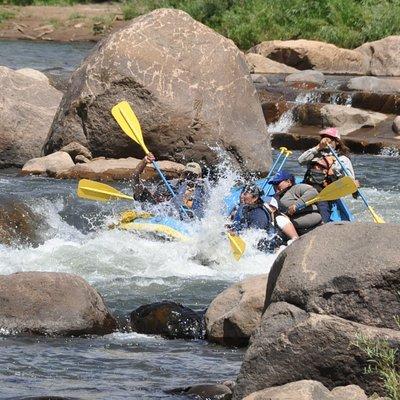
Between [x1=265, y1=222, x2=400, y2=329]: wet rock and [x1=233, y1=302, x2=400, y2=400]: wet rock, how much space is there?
44mm

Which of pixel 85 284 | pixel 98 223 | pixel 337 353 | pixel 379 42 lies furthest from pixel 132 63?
pixel 379 42

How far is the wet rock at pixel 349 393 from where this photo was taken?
17.3 ft

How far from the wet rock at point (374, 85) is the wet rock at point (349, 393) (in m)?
15.0

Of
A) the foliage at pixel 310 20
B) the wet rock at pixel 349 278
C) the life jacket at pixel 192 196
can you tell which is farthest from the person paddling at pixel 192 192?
the foliage at pixel 310 20

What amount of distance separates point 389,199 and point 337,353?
27.2ft

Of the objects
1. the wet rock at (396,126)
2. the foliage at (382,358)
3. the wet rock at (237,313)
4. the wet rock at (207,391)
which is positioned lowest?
the wet rock at (396,126)

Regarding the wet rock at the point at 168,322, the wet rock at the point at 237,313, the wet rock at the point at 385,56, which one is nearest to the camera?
the wet rock at the point at 237,313

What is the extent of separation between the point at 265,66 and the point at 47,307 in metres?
16.3

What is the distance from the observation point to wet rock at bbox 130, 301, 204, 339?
7.85 meters

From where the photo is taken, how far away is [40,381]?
6.57 m

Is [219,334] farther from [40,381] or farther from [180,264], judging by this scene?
[180,264]

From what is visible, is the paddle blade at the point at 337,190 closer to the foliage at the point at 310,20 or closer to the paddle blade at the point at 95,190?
Answer: the paddle blade at the point at 95,190

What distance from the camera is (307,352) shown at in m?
5.53

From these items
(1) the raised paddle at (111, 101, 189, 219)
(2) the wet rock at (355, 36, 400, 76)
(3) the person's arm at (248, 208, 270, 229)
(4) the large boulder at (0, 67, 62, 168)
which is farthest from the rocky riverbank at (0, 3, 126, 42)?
(3) the person's arm at (248, 208, 270, 229)
